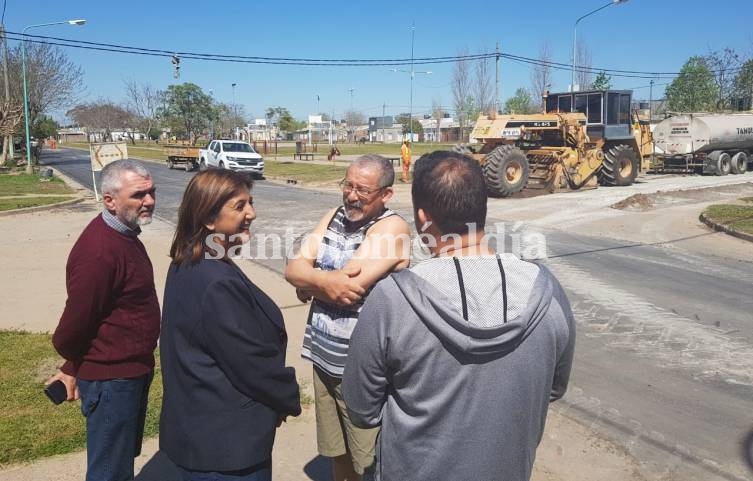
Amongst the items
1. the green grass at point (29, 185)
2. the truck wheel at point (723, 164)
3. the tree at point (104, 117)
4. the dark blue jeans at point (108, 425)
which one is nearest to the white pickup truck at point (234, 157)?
the green grass at point (29, 185)

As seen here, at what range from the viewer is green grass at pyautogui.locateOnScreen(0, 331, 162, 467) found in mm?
3963

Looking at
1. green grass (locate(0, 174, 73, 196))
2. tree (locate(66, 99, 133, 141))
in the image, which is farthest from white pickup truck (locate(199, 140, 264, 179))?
tree (locate(66, 99, 133, 141))

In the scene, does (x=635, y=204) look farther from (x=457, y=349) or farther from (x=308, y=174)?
(x=457, y=349)

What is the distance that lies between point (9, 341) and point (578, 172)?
17.7 m

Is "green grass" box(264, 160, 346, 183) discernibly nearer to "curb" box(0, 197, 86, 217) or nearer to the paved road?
"curb" box(0, 197, 86, 217)

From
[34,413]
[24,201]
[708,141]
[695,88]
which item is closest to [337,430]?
[34,413]

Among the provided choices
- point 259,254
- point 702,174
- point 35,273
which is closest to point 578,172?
point 702,174

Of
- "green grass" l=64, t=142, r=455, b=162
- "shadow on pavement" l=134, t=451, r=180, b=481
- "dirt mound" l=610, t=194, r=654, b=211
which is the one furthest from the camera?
"green grass" l=64, t=142, r=455, b=162

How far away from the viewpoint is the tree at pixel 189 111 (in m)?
80.1

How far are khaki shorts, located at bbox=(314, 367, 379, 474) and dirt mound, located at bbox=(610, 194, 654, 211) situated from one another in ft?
50.1

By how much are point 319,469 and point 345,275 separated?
66.0 inches

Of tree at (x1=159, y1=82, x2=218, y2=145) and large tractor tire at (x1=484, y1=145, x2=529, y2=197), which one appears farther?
tree at (x1=159, y1=82, x2=218, y2=145)

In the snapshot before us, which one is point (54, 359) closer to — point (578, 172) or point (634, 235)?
point (634, 235)

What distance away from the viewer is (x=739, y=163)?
27.3m
